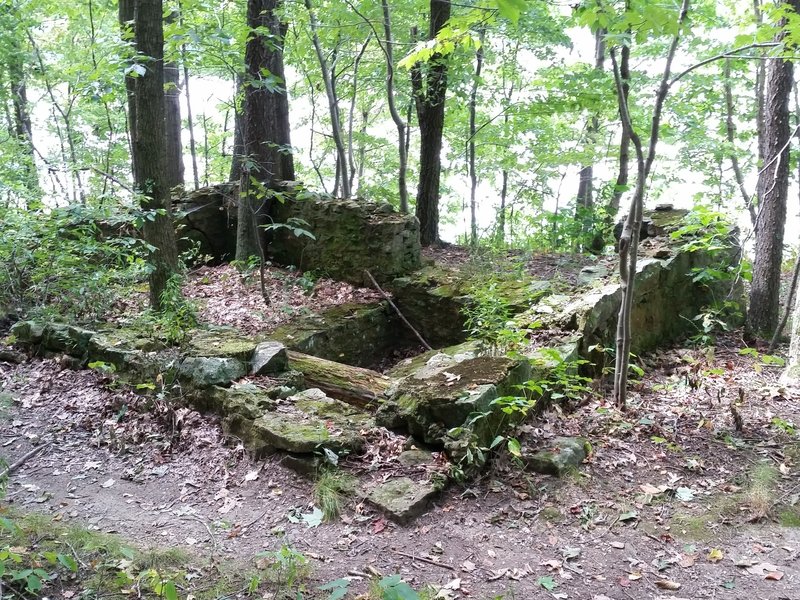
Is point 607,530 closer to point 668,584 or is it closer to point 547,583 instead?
point 668,584

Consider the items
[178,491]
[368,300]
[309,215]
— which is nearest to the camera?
[178,491]

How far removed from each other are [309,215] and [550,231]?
15.4ft

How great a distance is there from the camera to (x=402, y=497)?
11.9ft

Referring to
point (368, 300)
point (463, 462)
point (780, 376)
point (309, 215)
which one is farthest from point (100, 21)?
point (780, 376)

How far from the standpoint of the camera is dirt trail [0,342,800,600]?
2.99 metres

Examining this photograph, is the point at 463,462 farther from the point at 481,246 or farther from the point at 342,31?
the point at 342,31

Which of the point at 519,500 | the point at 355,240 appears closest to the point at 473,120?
the point at 355,240

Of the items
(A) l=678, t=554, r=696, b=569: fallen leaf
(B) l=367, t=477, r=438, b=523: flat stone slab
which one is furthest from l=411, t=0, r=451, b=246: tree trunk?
(A) l=678, t=554, r=696, b=569: fallen leaf

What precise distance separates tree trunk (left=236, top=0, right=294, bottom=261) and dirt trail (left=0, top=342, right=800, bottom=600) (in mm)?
3968

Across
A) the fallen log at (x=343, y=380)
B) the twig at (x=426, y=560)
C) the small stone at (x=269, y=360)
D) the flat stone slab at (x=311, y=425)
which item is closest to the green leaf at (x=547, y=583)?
the twig at (x=426, y=560)

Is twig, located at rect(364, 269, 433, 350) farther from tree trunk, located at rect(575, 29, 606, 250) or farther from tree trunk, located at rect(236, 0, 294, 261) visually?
tree trunk, located at rect(575, 29, 606, 250)

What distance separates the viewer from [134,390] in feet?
18.2

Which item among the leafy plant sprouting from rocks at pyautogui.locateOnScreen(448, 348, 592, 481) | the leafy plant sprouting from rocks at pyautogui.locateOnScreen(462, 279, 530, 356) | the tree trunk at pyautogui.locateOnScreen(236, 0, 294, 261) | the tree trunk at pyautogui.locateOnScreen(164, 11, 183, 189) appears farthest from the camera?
the tree trunk at pyautogui.locateOnScreen(164, 11, 183, 189)

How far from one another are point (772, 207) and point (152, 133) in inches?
312
